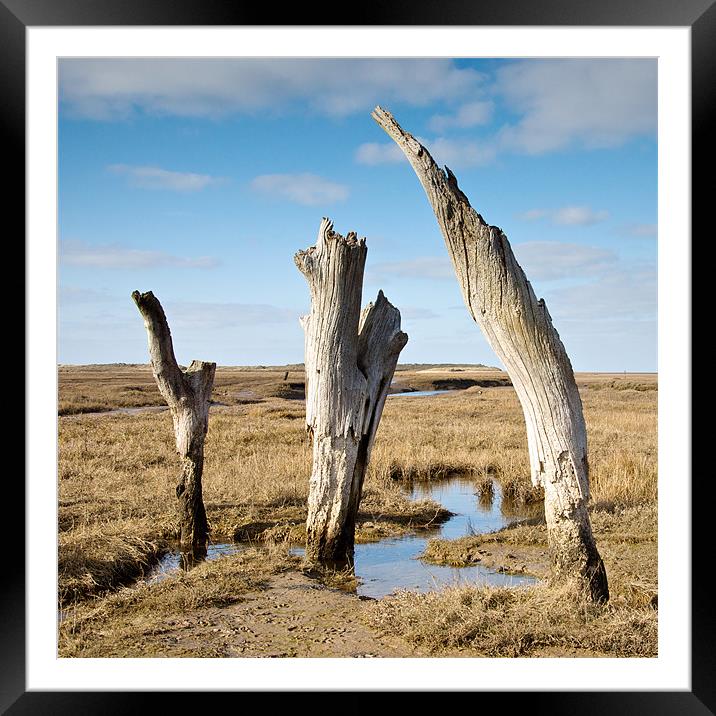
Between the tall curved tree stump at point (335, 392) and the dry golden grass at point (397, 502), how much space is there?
4.37 ft

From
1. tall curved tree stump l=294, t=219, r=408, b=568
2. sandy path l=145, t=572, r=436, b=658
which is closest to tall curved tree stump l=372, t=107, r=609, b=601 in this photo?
sandy path l=145, t=572, r=436, b=658

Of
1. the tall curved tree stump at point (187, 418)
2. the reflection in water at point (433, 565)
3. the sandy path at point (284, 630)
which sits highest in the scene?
the tall curved tree stump at point (187, 418)

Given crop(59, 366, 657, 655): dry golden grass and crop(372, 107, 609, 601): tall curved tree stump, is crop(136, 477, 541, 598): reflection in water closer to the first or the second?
crop(59, 366, 657, 655): dry golden grass

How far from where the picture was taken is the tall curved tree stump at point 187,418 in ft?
29.0

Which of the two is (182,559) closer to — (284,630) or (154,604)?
(154,604)

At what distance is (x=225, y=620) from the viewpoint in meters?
6.23

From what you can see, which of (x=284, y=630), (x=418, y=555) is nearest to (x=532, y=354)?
(x=284, y=630)

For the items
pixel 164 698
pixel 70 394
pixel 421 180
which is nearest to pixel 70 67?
pixel 421 180

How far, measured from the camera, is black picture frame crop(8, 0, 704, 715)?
16.7ft

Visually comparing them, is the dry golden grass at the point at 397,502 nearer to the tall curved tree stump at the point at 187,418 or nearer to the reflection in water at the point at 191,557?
the reflection in water at the point at 191,557
